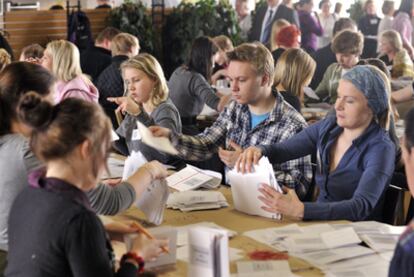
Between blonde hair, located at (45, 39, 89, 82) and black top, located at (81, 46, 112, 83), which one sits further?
black top, located at (81, 46, 112, 83)

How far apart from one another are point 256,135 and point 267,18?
8408mm

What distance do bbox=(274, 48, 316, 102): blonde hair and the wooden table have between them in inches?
84.4

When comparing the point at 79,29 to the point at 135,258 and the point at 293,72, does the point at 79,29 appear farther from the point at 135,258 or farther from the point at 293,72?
the point at 135,258

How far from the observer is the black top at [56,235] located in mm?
1932

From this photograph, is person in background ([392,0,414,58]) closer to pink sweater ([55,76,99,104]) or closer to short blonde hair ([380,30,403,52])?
short blonde hair ([380,30,403,52])

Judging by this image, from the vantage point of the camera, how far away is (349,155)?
135 inches

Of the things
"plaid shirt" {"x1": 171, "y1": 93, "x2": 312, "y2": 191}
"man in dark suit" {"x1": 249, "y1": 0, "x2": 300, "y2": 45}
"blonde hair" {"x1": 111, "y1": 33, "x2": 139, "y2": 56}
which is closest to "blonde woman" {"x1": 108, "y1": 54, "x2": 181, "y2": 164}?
"plaid shirt" {"x1": 171, "y1": 93, "x2": 312, "y2": 191}

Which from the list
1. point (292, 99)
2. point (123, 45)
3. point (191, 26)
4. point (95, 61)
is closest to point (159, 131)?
point (292, 99)

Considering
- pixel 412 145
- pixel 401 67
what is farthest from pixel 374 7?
pixel 412 145

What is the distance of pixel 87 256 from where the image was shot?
1928 millimetres

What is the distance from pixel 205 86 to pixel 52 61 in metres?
1.53

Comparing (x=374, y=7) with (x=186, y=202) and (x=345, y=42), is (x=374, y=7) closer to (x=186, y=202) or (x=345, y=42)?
(x=345, y=42)

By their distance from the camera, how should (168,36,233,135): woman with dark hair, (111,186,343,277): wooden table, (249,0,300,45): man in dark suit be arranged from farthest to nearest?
1. (249,0,300,45): man in dark suit
2. (168,36,233,135): woman with dark hair
3. (111,186,343,277): wooden table

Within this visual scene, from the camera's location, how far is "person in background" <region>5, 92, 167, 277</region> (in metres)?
1.94
